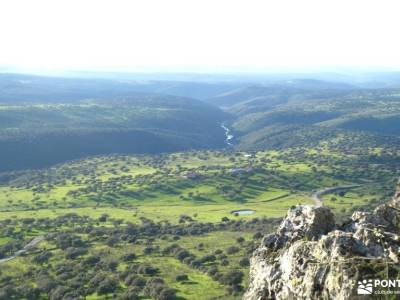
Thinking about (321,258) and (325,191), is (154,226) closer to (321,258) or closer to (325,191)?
(325,191)

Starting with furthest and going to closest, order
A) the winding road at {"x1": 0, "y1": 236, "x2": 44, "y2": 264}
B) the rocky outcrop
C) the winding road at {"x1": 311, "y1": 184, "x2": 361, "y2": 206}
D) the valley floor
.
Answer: the winding road at {"x1": 311, "y1": 184, "x2": 361, "y2": 206} < the winding road at {"x1": 0, "y1": 236, "x2": 44, "y2": 264} < the valley floor < the rocky outcrop

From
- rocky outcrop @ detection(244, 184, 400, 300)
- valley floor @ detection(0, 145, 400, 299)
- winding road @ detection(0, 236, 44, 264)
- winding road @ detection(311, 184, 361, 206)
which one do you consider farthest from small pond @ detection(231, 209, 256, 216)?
rocky outcrop @ detection(244, 184, 400, 300)

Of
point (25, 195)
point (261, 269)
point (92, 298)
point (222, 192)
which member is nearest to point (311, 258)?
point (261, 269)

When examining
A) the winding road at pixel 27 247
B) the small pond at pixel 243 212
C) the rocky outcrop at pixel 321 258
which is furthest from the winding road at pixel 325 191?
the rocky outcrop at pixel 321 258

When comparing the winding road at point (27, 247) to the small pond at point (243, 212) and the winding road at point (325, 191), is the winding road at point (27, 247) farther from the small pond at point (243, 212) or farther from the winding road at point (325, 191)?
the winding road at point (325, 191)

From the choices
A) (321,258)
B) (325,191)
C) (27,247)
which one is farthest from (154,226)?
(321,258)

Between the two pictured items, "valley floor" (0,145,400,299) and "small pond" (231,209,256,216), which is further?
"small pond" (231,209,256,216)

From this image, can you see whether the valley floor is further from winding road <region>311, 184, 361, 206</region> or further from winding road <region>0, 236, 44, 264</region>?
winding road <region>0, 236, 44, 264</region>

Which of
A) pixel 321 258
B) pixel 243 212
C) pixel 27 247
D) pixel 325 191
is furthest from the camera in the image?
pixel 325 191
